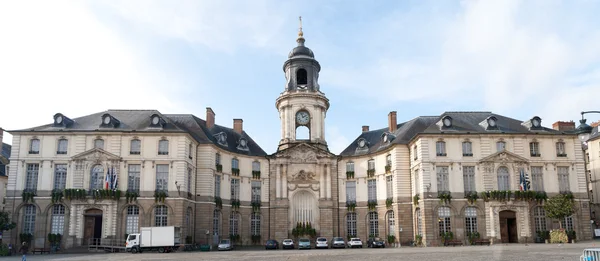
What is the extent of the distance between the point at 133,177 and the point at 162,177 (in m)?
2.19

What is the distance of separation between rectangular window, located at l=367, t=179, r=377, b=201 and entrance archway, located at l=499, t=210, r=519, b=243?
1102cm

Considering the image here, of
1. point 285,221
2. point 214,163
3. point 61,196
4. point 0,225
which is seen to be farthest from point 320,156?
point 0,225

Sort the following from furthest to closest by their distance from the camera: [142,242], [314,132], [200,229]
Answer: [314,132], [200,229], [142,242]

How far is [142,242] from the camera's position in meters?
35.8

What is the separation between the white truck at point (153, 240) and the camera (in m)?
35.9

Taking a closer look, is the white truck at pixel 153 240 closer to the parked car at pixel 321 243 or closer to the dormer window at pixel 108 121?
the dormer window at pixel 108 121

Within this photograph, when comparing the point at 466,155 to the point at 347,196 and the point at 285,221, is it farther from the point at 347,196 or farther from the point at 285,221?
the point at 285,221

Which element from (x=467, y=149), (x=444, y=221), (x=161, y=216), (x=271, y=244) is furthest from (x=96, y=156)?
(x=467, y=149)

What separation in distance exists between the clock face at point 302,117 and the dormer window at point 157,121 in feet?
47.3

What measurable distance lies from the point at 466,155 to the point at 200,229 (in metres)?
21.9

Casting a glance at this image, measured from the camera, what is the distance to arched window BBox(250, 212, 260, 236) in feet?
156

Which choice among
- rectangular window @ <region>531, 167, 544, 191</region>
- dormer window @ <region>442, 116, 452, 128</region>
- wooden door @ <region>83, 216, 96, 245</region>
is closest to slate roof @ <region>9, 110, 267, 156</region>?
wooden door @ <region>83, 216, 96, 245</region>

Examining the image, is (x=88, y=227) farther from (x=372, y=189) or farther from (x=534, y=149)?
(x=534, y=149)

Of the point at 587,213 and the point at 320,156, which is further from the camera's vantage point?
the point at 320,156
